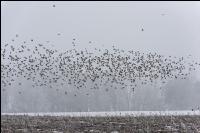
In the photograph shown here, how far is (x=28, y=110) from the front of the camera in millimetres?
122375

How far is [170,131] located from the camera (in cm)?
2291

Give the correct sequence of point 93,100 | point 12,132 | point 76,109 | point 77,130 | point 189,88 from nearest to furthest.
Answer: point 12,132 < point 77,130 < point 76,109 < point 93,100 < point 189,88

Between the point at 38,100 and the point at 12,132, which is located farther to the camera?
the point at 38,100

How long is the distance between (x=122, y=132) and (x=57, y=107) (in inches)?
3756

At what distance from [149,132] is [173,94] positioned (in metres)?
103

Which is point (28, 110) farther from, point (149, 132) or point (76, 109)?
point (149, 132)

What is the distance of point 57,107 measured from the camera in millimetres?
116938

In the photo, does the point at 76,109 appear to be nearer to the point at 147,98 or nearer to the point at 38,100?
the point at 38,100

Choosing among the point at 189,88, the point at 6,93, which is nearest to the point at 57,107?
the point at 6,93

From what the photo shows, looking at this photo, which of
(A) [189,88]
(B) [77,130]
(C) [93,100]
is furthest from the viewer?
(A) [189,88]

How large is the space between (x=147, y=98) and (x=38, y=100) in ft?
106

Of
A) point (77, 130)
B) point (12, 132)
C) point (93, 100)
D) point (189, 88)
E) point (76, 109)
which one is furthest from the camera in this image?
point (189, 88)

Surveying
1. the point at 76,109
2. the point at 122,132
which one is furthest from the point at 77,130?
the point at 76,109

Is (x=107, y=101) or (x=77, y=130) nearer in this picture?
(x=77, y=130)
